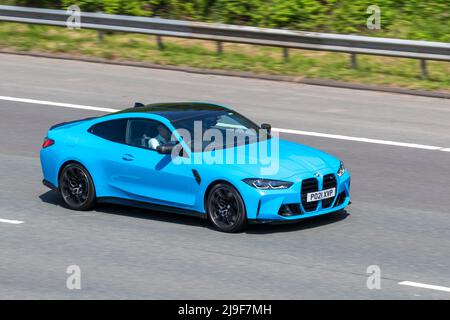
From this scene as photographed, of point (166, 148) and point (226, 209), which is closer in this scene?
Result: point (226, 209)

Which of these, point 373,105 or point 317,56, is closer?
point 373,105

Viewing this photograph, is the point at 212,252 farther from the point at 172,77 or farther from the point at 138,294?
the point at 172,77

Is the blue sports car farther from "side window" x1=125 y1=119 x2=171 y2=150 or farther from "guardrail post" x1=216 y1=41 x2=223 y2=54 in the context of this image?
"guardrail post" x1=216 y1=41 x2=223 y2=54

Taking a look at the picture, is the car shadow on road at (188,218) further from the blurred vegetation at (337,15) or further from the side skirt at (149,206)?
the blurred vegetation at (337,15)

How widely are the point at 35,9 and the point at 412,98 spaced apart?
8.96 metres

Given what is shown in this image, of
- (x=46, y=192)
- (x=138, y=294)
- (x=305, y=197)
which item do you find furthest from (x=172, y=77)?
(x=138, y=294)

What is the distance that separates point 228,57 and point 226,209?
1007 centimetres

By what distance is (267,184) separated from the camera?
12.1 metres

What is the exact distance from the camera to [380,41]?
20.5 m

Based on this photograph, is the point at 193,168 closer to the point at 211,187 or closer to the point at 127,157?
the point at 211,187

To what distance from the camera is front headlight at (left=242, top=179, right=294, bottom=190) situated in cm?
1212

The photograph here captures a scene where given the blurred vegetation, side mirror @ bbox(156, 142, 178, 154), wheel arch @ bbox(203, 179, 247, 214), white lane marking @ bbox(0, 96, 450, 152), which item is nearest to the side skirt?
wheel arch @ bbox(203, 179, 247, 214)

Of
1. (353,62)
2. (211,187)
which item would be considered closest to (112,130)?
(211,187)

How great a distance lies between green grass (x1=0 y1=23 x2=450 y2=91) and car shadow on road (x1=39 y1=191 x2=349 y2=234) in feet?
25.1
